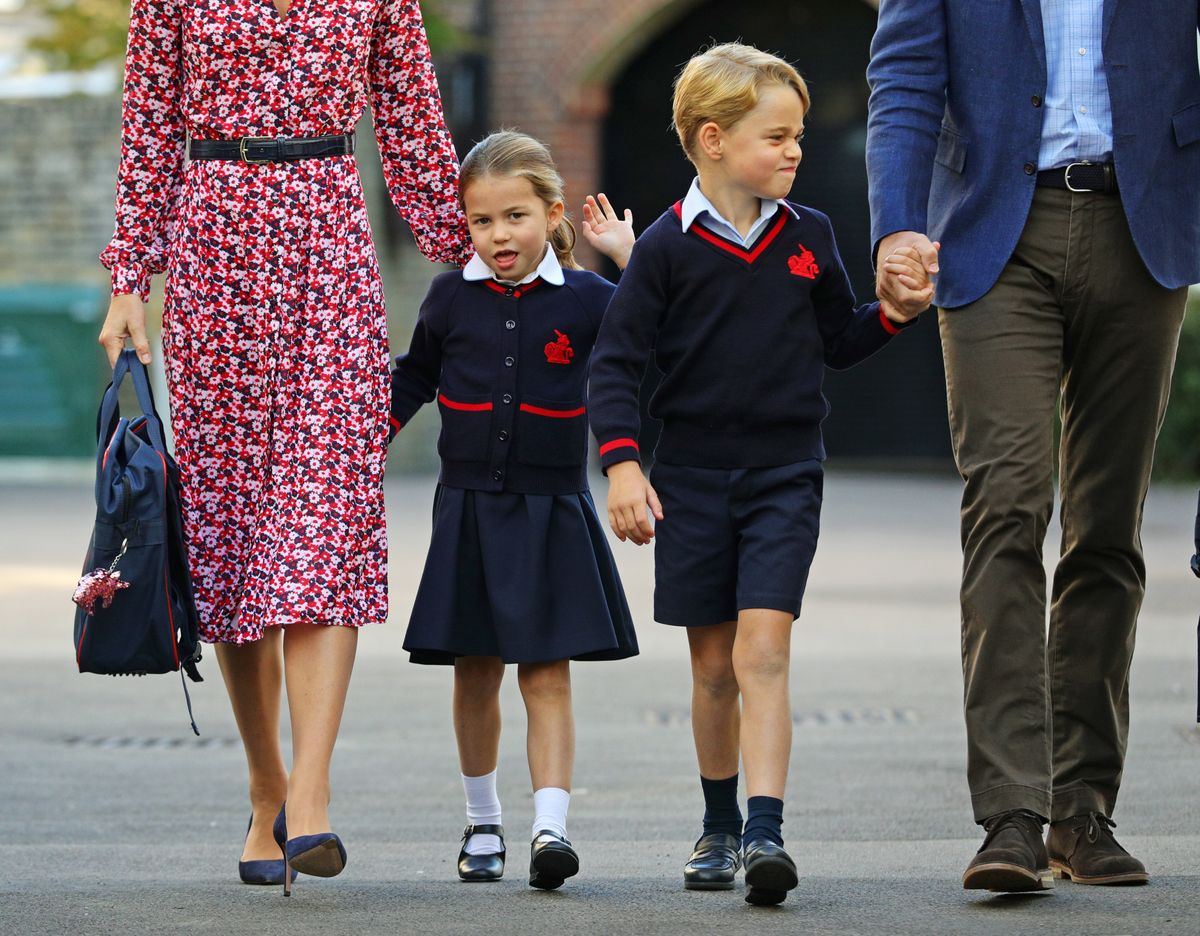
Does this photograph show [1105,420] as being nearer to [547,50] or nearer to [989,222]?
[989,222]

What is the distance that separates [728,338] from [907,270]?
15.6 inches

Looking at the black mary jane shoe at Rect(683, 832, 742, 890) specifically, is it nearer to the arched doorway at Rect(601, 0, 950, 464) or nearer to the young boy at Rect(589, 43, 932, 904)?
the young boy at Rect(589, 43, 932, 904)

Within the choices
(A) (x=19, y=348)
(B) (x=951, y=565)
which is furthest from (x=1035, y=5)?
(A) (x=19, y=348)

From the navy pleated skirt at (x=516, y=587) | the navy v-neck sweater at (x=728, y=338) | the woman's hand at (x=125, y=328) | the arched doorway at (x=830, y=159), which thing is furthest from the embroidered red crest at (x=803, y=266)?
the arched doorway at (x=830, y=159)

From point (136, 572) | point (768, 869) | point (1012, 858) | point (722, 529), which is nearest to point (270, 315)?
point (136, 572)

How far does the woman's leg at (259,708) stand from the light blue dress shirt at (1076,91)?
189 centimetres

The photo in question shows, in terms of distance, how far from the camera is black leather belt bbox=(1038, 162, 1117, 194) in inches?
160

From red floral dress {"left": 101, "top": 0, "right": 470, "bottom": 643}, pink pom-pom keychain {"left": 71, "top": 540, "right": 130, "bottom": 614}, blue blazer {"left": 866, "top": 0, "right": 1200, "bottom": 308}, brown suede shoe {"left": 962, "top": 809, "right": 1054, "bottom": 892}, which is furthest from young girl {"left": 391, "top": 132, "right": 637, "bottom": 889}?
brown suede shoe {"left": 962, "top": 809, "right": 1054, "bottom": 892}

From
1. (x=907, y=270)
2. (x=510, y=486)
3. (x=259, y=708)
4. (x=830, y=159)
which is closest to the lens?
(x=907, y=270)

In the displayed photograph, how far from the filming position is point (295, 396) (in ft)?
13.7

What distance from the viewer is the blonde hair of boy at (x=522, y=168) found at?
4336mm

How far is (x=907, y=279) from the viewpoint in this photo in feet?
12.9

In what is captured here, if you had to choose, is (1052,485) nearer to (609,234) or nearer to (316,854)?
(609,234)

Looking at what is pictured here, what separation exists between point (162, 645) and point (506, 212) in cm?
112
